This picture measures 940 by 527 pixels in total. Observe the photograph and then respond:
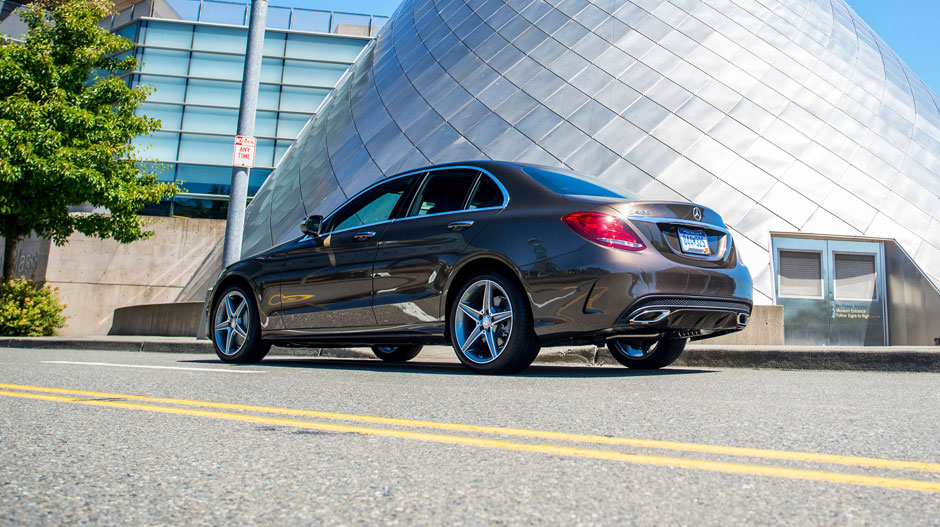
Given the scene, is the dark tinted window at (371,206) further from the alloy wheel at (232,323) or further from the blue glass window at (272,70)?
the blue glass window at (272,70)

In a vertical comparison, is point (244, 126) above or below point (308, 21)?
below

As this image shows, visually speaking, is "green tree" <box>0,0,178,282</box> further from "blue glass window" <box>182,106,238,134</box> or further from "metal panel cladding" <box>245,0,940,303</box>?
"blue glass window" <box>182,106,238,134</box>

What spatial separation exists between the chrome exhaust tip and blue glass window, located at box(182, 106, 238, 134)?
3058 centimetres

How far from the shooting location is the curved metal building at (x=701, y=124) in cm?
1230

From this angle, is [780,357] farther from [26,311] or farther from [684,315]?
[26,311]

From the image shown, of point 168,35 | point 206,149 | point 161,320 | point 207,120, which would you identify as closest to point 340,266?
point 161,320

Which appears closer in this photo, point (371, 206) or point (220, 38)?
point (371, 206)

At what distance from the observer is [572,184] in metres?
5.85

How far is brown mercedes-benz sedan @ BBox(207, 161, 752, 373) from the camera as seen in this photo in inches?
203

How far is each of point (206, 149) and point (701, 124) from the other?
81.5 ft

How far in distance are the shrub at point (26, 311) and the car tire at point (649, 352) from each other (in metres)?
12.5

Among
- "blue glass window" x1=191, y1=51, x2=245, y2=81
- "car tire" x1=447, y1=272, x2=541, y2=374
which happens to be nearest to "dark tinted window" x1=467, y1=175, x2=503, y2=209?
"car tire" x1=447, y1=272, x2=541, y2=374

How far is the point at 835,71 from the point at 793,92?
1.53m

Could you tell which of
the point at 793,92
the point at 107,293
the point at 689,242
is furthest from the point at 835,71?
the point at 107,293
